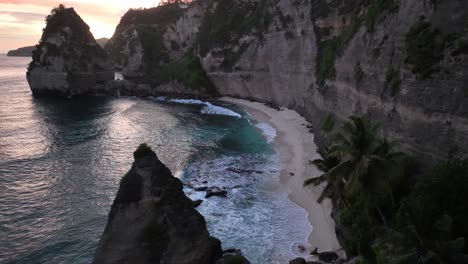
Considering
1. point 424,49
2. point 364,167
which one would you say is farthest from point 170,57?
point 364,167

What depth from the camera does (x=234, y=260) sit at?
84.7 ft

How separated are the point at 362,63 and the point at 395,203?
2063cm

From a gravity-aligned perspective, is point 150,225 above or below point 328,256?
above

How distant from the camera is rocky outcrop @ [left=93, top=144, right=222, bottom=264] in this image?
24094mm

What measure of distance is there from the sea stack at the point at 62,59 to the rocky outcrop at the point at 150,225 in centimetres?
10074

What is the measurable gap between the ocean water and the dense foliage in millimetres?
6316

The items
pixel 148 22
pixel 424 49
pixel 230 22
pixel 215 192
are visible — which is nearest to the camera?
pixel 424 49

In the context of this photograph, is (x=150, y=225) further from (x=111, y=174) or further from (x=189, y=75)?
(x=189, y=75)

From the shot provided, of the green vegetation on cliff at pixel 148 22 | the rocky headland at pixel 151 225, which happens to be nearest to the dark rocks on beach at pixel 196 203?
the rocky headland at pixel 151 225

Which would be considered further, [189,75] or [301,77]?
[189,75]

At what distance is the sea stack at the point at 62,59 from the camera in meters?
115

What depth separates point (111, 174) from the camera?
48031 mm

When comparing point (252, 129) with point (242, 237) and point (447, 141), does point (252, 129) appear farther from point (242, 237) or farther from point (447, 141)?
point (447, 141)

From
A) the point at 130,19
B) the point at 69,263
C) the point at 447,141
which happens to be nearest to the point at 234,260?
the point at 69,263
